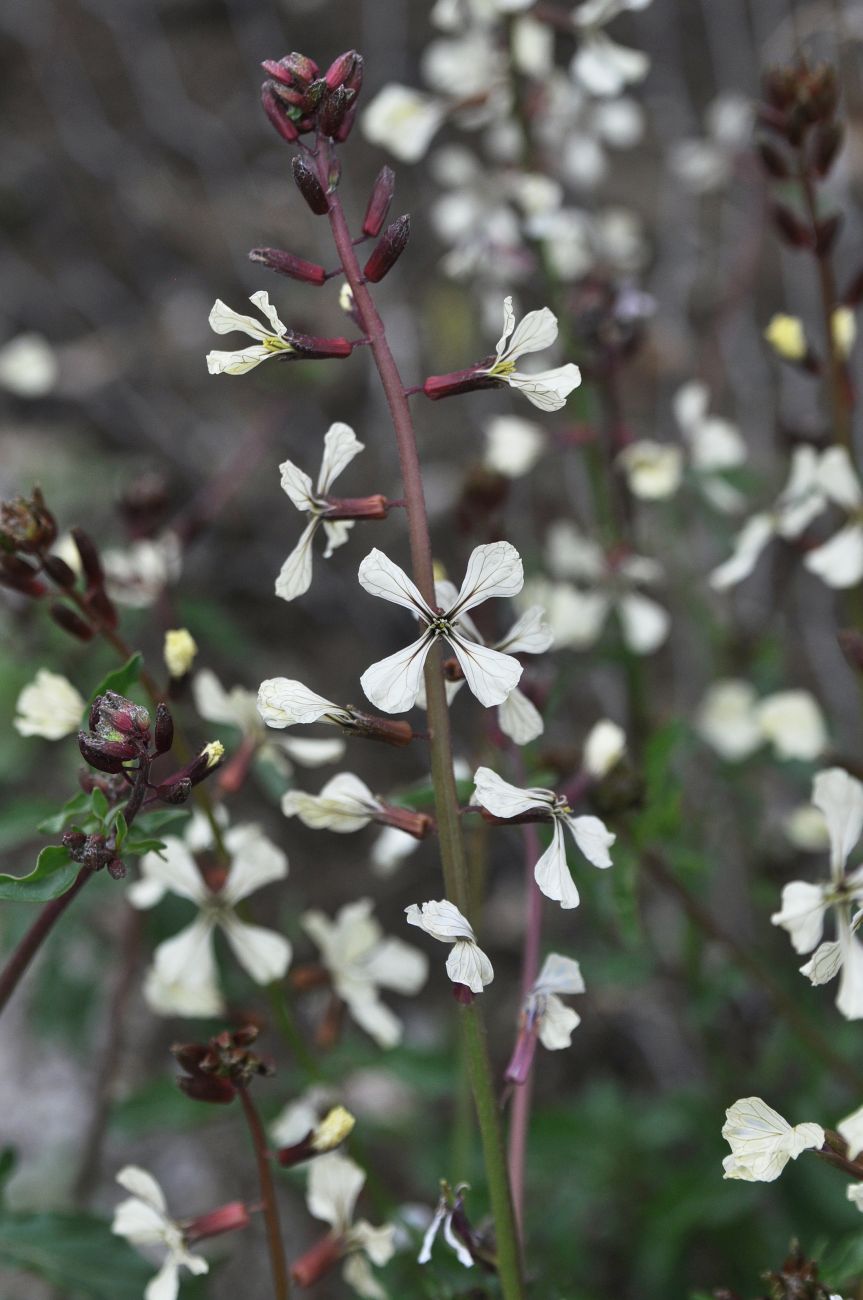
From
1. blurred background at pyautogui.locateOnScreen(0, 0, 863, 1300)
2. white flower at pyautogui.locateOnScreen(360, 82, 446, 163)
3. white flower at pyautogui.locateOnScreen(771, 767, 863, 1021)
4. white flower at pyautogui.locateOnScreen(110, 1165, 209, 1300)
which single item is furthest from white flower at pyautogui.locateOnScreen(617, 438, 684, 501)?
white flower at pyautogui.locateOnScreen(110, 1165, 209, 1300)

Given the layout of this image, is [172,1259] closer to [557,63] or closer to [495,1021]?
[495,1021]

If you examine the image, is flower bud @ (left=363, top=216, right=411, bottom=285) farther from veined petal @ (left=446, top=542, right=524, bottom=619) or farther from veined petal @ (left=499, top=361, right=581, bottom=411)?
veined petal @ (left=446, top=542, right=524, bottom=619)

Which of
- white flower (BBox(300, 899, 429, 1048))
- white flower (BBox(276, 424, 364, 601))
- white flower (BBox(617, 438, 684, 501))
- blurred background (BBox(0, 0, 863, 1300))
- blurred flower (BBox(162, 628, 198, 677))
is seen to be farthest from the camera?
blurred background (BBox(0, 0, 863, 1300))

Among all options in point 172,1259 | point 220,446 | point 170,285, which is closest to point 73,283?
point 170,285

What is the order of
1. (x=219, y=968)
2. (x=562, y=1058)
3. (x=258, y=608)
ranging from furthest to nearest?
1. (x=258, y=608)
2. (x=562, y=1058)
3. (x=219, y=968)

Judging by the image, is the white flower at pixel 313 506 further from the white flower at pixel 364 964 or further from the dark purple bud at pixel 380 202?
the white flower at pixel 364 964
